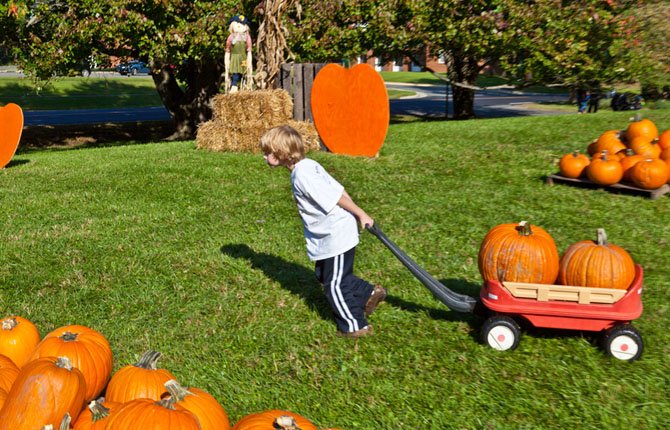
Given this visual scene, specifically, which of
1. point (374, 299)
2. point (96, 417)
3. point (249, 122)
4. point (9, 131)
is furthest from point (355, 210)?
point (9, 131)

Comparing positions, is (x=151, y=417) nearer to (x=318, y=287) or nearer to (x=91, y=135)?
(x=318, y=287)

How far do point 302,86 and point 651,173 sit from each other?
6850mm

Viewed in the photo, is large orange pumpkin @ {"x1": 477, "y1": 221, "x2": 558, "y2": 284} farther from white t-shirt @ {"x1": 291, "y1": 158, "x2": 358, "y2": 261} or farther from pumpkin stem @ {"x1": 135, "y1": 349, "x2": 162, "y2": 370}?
pumpkin stem @ {"x1": 135, "y1": 349, "x2": 162, "y2": 370}

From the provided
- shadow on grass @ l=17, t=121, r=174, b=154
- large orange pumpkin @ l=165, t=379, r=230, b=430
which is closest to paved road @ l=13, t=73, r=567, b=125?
shadow on grass @ l=17, t=121, r=174, b=154

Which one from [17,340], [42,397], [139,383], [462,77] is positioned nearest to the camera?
[42,397]

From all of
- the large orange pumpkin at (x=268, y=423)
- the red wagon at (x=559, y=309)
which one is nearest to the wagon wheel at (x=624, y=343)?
the red wagon at (x=559, y=309)

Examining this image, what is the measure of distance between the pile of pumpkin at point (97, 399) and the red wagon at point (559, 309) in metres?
1.64

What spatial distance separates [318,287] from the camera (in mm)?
5707

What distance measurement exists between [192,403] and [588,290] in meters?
2.51

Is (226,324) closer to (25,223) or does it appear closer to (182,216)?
(182,216)

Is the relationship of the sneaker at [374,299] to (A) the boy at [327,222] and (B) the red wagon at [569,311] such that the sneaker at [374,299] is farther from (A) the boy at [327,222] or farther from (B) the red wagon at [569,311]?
(B) the red wagon at [569,311]

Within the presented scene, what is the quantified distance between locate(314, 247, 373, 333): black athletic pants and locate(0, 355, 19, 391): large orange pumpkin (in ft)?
6.61

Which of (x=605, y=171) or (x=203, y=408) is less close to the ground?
(x=605, y=171)

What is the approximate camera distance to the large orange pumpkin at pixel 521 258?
4445 millimetres
